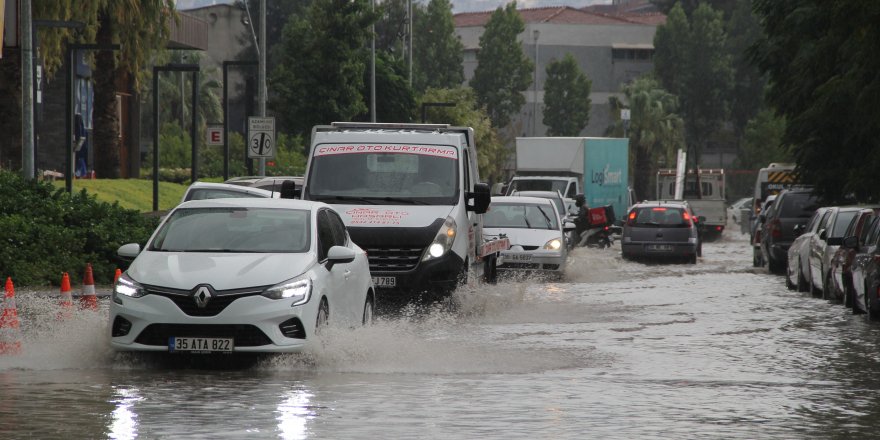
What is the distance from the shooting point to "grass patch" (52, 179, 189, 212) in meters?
43.1

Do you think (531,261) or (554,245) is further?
(554,245)

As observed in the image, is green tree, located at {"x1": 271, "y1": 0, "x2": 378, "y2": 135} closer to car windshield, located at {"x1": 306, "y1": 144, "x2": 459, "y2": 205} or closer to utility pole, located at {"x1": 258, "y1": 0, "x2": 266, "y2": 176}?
utility pole, located at {"x1": 258, "y1": 0, "x2": 266, "y2": 176}

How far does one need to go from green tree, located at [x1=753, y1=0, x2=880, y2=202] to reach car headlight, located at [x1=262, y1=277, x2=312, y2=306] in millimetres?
11279

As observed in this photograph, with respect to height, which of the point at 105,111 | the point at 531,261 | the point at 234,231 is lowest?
the point at 531,261

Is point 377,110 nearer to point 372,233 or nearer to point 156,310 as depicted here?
point 372,233

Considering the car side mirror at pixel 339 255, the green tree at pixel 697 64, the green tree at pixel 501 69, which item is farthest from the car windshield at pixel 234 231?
the green tree at pixel 697 64

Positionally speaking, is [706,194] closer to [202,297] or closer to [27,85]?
[27,85]

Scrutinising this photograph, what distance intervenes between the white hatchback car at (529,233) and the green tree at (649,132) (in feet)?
276

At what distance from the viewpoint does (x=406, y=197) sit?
20062 millimetres

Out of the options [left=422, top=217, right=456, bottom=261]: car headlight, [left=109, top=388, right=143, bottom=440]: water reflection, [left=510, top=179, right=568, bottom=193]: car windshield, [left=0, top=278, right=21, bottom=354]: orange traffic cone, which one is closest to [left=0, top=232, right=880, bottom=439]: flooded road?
[left=109, top=388, right=143, bottom=440]: water reflection

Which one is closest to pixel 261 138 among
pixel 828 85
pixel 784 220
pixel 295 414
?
pixel 784 220

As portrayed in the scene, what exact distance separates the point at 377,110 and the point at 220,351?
58183 millimetres

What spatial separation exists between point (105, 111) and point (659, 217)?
15964 millimetres

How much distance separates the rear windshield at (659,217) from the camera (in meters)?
40.1
